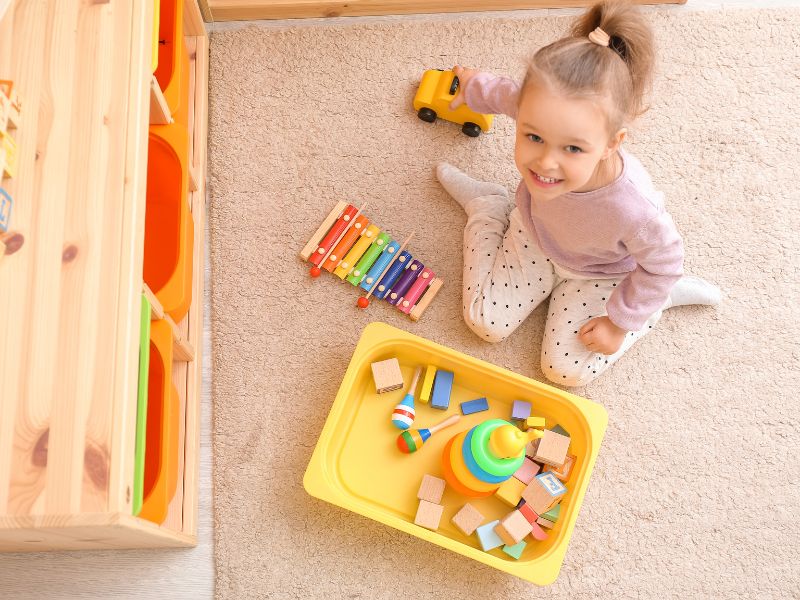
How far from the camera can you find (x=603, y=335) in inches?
43.2

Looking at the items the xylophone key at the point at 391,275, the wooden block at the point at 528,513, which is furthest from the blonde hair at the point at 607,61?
the wooden block at the point at 528,513

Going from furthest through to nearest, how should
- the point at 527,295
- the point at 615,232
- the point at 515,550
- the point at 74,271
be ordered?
the point at 527,295
the point at 515,550
the point at 615,232
the point at 74,271

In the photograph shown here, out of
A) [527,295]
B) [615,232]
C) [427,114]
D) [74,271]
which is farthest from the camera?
[427,114]

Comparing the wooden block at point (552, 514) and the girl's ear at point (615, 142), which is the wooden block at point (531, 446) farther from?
the girl's ear at point (615, 142)

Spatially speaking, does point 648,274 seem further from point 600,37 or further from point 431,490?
point 431,490

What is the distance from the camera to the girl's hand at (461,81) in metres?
1.15

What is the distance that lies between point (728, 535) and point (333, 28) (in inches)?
44.3

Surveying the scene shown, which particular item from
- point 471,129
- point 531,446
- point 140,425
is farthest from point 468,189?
point 140,425

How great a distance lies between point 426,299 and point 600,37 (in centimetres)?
55

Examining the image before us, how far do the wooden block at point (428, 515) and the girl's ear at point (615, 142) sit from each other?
571 mm

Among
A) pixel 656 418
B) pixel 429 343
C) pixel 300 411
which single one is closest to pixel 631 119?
pixel 429 343

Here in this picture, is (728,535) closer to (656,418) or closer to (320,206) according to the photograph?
(656,418)

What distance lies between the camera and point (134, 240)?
30.5 inches

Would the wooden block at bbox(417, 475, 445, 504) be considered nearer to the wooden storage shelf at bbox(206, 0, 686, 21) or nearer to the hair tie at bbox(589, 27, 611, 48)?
the hair tie at bbox(589, 27, 611, 48)
